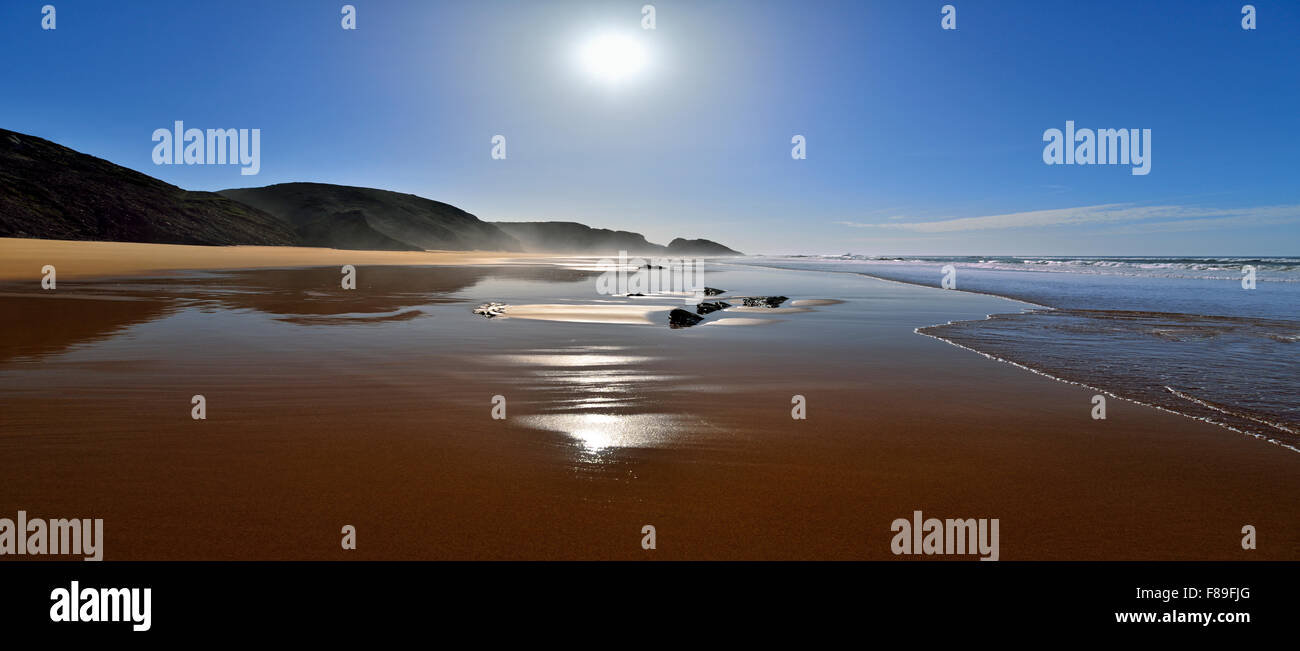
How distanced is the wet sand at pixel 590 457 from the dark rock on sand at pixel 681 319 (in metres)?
4.02

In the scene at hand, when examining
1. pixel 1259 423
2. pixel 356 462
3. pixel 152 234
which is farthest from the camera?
pixel 152 234

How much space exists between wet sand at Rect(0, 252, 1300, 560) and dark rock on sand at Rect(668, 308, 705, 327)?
13.2ft

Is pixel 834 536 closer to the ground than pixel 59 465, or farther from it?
closer to the ground

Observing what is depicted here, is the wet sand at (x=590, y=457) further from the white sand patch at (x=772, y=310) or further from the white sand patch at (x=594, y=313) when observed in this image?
the white sand patch at (x=772, y=310)

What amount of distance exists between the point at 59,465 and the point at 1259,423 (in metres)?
10.8

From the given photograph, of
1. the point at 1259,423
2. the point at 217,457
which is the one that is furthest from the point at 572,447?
the point at 1259,423

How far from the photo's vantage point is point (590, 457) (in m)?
4.63

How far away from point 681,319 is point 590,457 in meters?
9.02

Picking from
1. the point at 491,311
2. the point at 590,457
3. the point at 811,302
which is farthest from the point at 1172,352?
the point at 491,311

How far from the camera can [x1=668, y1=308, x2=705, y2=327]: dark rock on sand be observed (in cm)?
1328

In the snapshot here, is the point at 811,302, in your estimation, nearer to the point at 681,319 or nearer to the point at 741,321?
the point at 741,321
